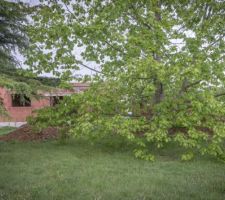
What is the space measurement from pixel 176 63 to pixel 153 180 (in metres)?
3.34

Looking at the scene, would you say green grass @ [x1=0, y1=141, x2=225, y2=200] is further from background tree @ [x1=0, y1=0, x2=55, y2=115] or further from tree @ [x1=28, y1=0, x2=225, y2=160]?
background tree @ [x1=0, y1=0, x2=55, y2=115]

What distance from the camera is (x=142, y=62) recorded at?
8.65m

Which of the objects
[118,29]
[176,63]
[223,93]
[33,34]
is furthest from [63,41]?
[223,93]

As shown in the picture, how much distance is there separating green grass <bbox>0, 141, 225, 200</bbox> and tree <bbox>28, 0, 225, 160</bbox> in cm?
74

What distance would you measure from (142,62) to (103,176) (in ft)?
10.2

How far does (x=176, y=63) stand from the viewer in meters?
8.80

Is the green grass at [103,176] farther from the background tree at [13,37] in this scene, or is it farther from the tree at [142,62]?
the background tree at [13,37]

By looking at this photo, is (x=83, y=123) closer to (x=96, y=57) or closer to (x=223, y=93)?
(x=96, y=57)

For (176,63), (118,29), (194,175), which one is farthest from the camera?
(118,29)

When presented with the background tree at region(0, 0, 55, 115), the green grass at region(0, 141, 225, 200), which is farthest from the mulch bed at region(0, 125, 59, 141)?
the background tree at region(0, 0, 55, 115)

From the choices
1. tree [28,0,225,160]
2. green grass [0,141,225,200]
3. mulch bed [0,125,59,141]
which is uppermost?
tree [28,0,225,160]

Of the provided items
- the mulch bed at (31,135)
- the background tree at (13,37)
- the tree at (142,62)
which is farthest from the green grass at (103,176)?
the mulch bed at (31,135)

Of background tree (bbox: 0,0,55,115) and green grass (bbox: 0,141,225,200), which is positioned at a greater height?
background tree (bbox: 0,0,55,115)

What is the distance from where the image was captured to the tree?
8.84 meters
